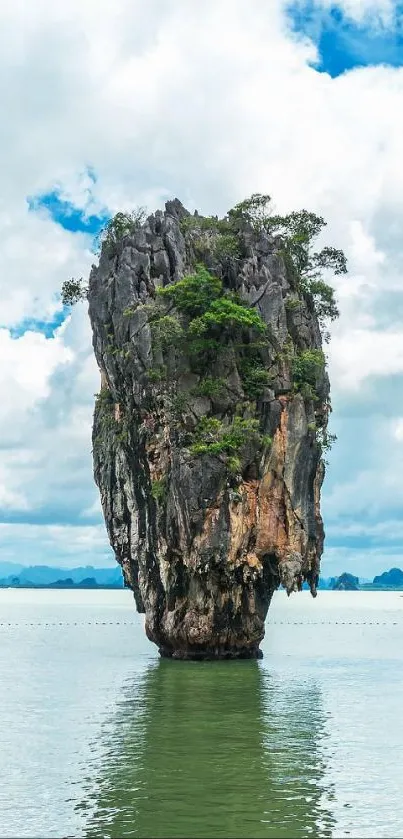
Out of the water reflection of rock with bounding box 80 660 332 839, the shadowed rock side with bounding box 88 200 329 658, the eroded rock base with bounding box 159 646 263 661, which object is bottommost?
the water reflection of rock with bounding box 80 660 332 839

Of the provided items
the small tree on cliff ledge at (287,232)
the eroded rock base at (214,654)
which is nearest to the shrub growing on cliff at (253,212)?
the small tree on cliff ledge at (287,232)

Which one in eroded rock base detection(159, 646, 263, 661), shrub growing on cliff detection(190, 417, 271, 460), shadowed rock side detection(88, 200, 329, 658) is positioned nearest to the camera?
shrub growing on cliff detection(190, 417, 271, 460)

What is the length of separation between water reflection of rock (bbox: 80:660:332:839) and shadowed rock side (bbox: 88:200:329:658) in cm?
634

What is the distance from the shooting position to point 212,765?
19.0m

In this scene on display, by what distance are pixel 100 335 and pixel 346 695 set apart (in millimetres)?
20379

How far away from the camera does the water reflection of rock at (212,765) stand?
49.1 ft

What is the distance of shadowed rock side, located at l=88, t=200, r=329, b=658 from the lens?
3612 cm

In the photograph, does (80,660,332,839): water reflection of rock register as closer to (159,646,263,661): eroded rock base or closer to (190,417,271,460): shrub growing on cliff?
(159,646,263,661): eroded rock base

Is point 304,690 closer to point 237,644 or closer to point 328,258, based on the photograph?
point 237,644

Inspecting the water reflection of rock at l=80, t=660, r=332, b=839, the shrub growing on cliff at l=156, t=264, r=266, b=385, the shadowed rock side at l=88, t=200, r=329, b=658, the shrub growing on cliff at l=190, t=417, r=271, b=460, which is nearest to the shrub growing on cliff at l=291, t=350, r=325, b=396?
the shadowed rock side at l=88, t=200, r=329, b=658

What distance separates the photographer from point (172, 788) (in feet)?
55.9

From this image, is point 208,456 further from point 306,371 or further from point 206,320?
point 306,371

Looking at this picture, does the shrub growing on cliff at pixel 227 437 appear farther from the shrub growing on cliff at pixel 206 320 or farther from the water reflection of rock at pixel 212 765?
the water reflection of rock at pixel 212 765

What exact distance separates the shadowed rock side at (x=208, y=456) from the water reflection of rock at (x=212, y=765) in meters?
6.34
